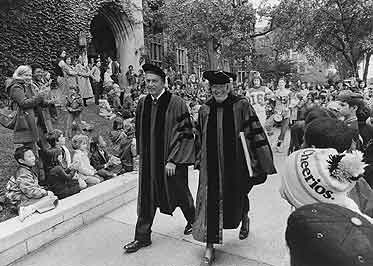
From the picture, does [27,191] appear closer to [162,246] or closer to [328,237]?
[162,246]

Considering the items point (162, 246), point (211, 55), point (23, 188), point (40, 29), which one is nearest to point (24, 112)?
point (23, 188)

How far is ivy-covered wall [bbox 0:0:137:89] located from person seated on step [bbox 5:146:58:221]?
24.6ft

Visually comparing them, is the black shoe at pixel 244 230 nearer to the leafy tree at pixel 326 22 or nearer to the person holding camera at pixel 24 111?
the person holding camera at pixel 24 111

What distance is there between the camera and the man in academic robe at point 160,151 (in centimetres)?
339

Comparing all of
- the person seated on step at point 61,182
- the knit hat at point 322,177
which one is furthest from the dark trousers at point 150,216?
the knit hat at point 322,177

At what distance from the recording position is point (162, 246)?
3.53 m

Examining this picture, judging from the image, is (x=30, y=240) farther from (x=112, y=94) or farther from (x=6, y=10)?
(x=6, y=10)

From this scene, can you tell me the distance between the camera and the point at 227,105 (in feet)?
10.6

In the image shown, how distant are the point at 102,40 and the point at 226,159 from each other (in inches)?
572

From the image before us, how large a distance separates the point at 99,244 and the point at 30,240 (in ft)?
2.09

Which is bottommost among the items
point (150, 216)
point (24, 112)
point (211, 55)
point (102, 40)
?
point (150, 216)

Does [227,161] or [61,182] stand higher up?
[227,161]

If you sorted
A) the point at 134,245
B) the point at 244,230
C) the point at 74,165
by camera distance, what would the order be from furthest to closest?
the point at 74,165
the point at 244,230
the point at 134,245

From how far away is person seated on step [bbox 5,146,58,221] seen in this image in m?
3.79
